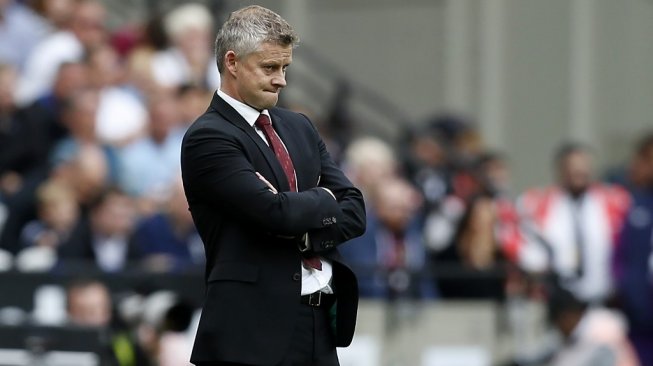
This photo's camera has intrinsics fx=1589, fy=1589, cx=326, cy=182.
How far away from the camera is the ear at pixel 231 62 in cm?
479

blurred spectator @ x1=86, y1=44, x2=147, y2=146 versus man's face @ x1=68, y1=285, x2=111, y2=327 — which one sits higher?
blurred spectator @ x1=86, y1=44, x2=147, y2=146

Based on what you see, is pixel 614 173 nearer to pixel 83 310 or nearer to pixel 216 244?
pixel 83 310

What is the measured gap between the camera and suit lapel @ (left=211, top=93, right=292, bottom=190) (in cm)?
487

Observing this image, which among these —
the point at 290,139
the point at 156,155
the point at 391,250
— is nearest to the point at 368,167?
the point at 391,250

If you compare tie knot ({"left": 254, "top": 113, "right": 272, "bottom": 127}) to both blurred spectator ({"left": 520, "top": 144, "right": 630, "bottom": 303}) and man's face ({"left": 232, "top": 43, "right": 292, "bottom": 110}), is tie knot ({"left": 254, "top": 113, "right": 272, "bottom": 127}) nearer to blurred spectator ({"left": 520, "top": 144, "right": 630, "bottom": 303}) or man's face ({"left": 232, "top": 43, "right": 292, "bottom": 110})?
man's face ({"left": 232, "top": 43, "right": 292, "bottom": 110})

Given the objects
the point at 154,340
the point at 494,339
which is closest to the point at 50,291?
the point at 154,340

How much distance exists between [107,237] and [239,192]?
5.78 m

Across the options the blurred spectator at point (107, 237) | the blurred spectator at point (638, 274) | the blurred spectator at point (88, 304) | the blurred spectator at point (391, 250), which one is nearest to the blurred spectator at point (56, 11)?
the blurred spectator at point (107, 237)

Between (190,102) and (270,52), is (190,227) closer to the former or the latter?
(190,102)

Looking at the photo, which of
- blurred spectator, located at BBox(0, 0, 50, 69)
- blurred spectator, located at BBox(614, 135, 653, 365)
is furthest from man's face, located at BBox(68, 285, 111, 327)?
blurred spectator, located at BBox(614, 135, 653, 365)

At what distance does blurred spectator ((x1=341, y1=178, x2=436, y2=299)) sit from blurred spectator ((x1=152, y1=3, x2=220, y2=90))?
182 centimetres

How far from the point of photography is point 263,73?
4.79m

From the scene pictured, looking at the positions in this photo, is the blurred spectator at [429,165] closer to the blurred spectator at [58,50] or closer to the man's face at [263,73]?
the blurred spectator at [58,50]

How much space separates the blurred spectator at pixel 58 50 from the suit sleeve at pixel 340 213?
654cm
